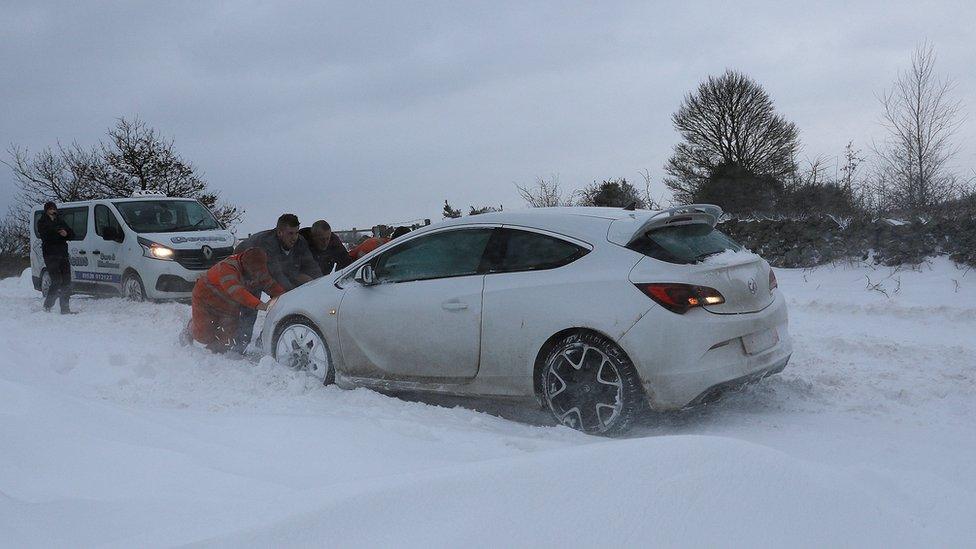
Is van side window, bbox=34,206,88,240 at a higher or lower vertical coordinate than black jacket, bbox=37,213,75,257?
higher

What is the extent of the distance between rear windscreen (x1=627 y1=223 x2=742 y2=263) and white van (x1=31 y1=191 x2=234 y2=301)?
8.78 metres

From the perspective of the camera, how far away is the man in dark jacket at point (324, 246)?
9227 mm

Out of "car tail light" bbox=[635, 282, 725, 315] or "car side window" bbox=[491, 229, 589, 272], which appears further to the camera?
"car side window" bbox=[491, 229, 589, 272]

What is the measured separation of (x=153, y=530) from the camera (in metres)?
2.40

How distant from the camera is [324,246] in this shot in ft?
30.6

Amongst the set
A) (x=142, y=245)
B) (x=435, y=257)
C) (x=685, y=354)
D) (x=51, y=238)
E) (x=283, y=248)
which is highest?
(x=51, y=238)

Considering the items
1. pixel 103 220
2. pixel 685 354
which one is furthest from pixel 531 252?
pixel 103 220

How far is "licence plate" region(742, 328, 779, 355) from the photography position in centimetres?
458

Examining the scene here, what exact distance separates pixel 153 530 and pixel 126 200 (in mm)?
11563

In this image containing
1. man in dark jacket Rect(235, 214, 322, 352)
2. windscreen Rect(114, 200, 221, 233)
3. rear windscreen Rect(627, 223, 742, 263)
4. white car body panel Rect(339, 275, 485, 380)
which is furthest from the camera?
windscreen Rect(114, 200, 221, 233)

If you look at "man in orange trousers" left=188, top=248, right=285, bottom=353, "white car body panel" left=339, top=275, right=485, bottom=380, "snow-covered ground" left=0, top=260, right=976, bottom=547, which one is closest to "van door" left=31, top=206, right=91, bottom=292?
"man in orange trousers" left=188, top=248, right=285, bottom=353

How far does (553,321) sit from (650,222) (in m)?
0.85

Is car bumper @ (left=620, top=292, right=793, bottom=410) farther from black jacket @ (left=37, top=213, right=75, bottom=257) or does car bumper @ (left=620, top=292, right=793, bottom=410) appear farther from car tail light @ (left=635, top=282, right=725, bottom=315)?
black jacket @ (left=37, top=213, right=75, bottom=257)

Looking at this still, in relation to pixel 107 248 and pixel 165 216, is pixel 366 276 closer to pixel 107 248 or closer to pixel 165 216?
pixel 165 216
